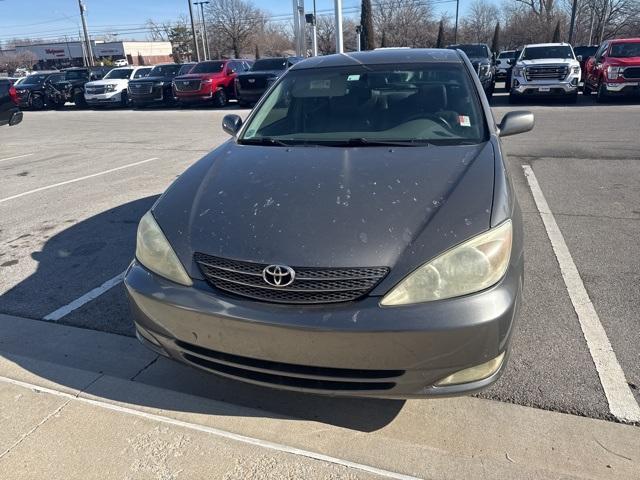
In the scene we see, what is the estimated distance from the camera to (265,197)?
2.62 m

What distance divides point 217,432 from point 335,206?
1.23 metres

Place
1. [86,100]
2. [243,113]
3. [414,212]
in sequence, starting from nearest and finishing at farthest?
[414,212], [243,113], [86,100]

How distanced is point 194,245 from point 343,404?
1113 mm

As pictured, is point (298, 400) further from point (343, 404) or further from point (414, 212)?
point (414, 212)

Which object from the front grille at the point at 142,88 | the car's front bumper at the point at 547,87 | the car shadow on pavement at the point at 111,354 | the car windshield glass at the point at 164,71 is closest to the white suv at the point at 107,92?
the car windshield glass at the point at 164,71

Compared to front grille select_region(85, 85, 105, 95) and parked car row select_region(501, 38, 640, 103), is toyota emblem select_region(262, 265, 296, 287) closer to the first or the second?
parked car row select_region(501, 38, 640, 103)

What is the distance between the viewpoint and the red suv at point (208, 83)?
2002cm

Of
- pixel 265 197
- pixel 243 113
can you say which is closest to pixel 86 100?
pixel 243 113

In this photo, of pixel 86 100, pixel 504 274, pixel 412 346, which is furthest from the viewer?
pixel 86 100

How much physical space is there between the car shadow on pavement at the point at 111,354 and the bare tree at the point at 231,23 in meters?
67.7

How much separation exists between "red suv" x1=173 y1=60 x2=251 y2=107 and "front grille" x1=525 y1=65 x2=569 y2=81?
11.3 metres

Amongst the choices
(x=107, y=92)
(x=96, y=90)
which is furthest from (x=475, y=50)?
(x=96, y=90)

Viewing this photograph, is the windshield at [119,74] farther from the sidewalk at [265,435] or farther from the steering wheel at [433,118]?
the sidewalk at [265,435]

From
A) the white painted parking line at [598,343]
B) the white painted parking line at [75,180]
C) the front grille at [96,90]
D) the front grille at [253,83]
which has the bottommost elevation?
the white painted parking line at [75,180]
